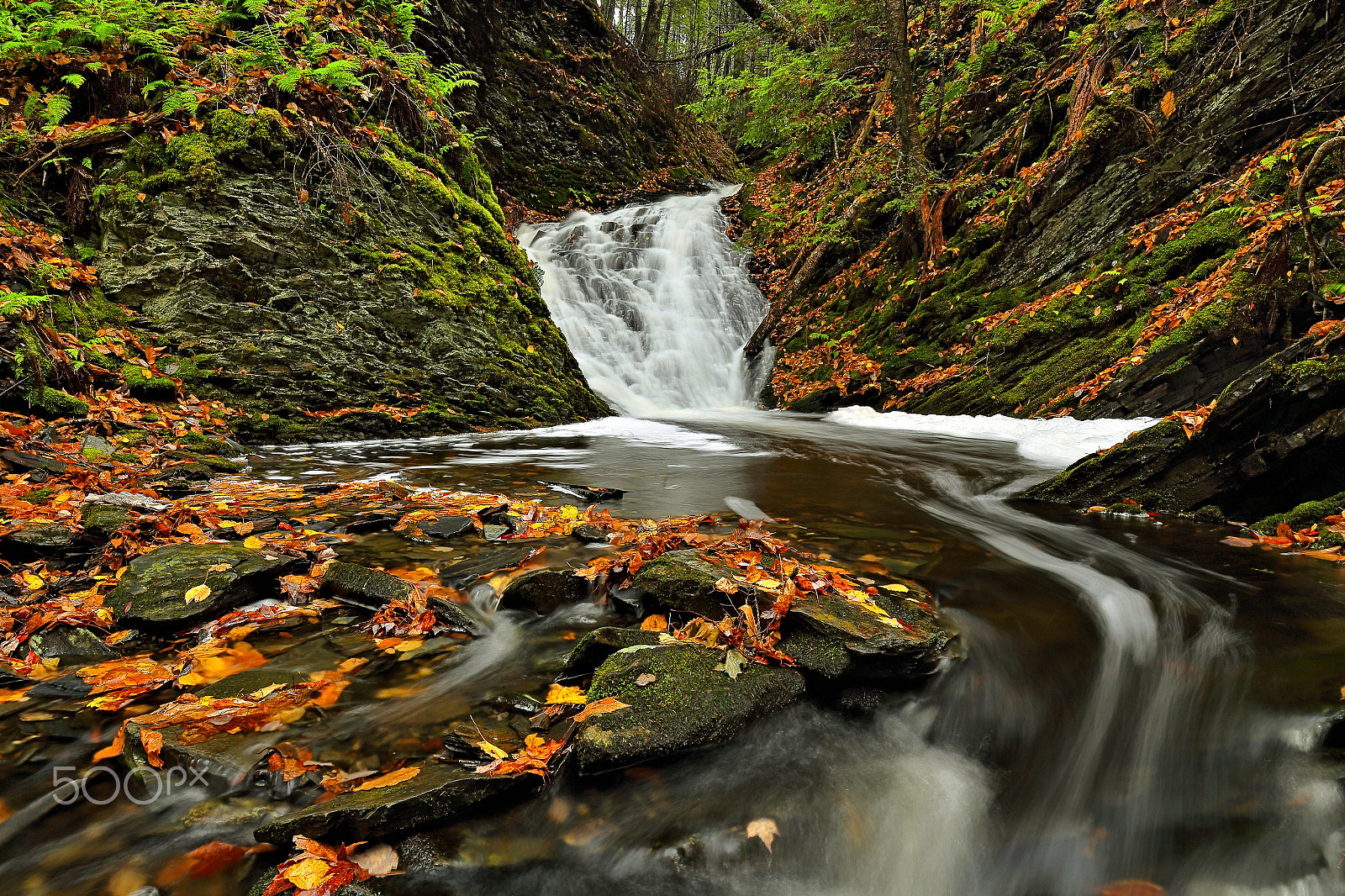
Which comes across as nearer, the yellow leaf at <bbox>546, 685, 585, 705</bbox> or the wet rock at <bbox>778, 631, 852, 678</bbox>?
the yellow leaf at <bbox>546, 685, 585, 705</bbox>

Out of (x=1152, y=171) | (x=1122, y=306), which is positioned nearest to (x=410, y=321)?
(x=1122, y=306)

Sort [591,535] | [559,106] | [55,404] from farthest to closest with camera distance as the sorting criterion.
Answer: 1. [559,106]
2. [55,404]
3. [591,535]

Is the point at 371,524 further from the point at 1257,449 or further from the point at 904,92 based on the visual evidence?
the point at 904,92

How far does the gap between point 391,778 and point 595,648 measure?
2.66 ft

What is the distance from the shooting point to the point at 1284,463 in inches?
131

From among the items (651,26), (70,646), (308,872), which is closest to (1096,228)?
(308,872)

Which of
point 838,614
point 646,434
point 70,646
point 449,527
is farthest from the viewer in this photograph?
point 646,434

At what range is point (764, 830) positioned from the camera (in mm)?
1675

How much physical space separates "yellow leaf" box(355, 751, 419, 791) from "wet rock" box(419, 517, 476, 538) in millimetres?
2024

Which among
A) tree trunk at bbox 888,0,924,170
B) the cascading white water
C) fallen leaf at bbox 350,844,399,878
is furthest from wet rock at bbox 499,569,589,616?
tree trunk at bbox 888,0,924,170

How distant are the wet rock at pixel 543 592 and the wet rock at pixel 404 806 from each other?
1.06m

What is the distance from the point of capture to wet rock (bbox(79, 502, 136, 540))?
2939 mm

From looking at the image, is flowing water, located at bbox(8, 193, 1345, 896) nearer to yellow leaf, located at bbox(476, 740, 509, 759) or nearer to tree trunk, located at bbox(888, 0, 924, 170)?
yellow leaf, located at bbox(476, 740, 509, 759)

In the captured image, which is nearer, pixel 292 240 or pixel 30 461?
pixel 30 461
